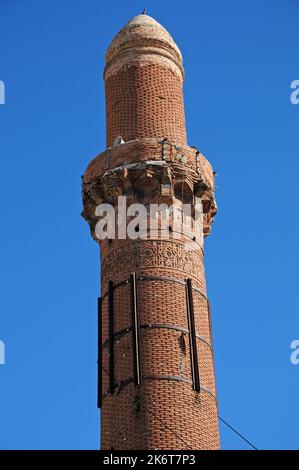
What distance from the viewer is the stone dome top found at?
21.2 m

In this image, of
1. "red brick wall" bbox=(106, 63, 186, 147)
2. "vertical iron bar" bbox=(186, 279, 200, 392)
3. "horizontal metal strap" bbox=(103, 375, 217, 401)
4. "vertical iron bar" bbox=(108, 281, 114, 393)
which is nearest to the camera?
"horizontal metal strap" bbox=(103, 375, 217, 401)

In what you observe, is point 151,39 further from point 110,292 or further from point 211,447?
point 211,447

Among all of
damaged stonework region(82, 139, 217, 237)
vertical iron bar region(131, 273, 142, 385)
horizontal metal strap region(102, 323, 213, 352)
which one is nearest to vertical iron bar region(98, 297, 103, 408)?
horizontal metal strap region(102, 323, 213, 352)

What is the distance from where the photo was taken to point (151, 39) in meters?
21.2

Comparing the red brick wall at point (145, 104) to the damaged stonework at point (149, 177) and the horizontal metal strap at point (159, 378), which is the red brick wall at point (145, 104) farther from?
the horizontal metal strap at point (159, 378)

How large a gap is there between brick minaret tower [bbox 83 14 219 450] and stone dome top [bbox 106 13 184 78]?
0.03 meters

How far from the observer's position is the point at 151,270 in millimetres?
18125

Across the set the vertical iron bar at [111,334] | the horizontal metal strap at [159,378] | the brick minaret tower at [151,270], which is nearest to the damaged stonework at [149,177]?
the brick minaret tower at [151,270]

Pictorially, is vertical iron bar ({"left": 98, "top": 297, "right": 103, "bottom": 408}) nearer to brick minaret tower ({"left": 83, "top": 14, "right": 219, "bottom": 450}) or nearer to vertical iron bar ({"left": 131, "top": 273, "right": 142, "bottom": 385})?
brick minaret tower ({"left": 83, "top": 14, "right": 219, "bottom": 450})

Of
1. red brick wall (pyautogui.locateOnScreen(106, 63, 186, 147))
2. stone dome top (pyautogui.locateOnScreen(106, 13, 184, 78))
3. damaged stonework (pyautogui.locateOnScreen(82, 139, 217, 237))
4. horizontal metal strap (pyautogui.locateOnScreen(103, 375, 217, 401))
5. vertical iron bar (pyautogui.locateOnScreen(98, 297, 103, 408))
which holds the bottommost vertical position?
horizontal metal strap (pyautogui.locateOnScreen(103, 375, 217, 401))
